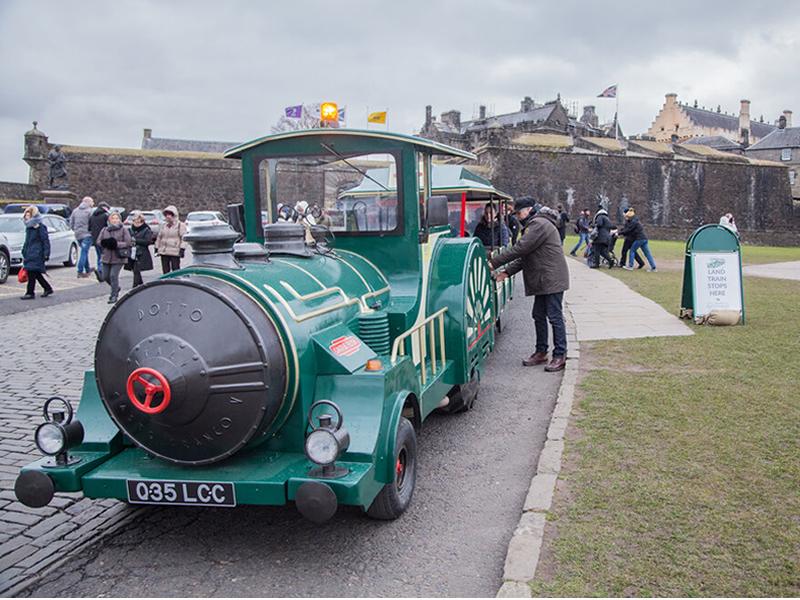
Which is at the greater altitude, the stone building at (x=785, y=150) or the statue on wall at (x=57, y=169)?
the stone building at (x=785, y=150)

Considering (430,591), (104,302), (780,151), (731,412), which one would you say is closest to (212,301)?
(430,591)

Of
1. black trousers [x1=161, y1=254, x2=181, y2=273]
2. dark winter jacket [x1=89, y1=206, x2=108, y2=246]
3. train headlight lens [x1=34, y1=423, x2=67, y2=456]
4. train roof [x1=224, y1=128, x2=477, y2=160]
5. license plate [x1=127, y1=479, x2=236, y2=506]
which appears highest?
train roof [x1=224, y1=128, x2=477, y2=160]

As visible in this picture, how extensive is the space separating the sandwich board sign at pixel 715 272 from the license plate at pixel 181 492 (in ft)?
27.3

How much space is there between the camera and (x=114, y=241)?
12.4 m

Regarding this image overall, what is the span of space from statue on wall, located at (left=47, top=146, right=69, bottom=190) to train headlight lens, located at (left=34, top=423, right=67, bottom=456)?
107 feet

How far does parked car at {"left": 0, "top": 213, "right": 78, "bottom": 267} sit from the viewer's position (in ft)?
57.4

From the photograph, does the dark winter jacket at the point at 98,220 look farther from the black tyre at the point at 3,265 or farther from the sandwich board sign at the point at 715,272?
the sandwich board sign at the point at 715,272

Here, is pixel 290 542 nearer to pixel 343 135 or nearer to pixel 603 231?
pixel 343 135

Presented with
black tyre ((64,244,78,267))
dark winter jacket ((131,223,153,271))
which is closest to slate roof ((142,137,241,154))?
black tyre ((64,244,78,267))

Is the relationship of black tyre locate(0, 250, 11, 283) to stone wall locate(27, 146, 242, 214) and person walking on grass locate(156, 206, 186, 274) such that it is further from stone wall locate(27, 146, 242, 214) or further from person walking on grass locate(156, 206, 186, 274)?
stone wall locate(27, 146, 242, 214)

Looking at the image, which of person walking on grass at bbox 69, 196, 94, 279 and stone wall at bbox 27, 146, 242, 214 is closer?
person walking on grass at bbox 69, 196, 94, 279

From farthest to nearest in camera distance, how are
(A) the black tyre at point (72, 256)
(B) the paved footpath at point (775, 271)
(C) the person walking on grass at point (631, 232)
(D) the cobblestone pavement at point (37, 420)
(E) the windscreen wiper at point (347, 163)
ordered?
(A) the black tyre at point (72, 256) < (C) the person walking on grass at point (631, 232) < (B) the paved footpath at point (775, 271) < (E) the windscreen wiper at point (347, 163) < (D) the cobblestone pavement at point (37, 420)

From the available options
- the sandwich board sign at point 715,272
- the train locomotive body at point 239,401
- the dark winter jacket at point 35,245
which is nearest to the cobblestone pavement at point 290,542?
the train locomotive body at point 239,401

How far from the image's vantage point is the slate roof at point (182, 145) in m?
52.9
